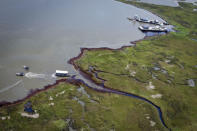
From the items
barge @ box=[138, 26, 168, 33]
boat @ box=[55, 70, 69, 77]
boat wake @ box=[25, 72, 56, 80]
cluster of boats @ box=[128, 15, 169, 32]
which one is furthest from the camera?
cluster of boats @ box=[128, 15, 169, 32]

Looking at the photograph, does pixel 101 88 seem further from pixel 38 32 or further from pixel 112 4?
pixel 112 4

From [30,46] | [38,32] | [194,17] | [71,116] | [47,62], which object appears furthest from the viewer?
[194,17]

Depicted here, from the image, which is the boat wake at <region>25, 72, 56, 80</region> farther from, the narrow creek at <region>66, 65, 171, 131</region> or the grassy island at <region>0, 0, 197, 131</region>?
the narrow creek at <region>66, 65, 171, 131</region>

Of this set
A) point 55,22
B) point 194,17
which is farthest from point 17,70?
point 194,17

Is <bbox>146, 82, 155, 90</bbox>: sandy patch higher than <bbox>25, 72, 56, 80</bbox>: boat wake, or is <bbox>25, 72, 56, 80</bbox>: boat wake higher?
<bbox>25, 72, 56, 80</bbox>: boat wake

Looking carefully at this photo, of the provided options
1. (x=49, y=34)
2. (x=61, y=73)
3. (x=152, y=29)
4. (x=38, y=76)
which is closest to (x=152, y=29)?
(x=152, y=29)

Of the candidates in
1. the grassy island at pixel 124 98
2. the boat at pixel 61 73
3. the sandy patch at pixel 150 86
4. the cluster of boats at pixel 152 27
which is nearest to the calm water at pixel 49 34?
the boat at pixel 61 73

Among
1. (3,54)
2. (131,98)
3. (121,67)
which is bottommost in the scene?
(131,98)

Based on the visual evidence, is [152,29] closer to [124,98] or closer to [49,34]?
[49,34]

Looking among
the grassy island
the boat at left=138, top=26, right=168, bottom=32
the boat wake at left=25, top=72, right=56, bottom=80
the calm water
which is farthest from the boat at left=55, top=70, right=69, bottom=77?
the boat at left=138, top=26, right=168, bottom=32
